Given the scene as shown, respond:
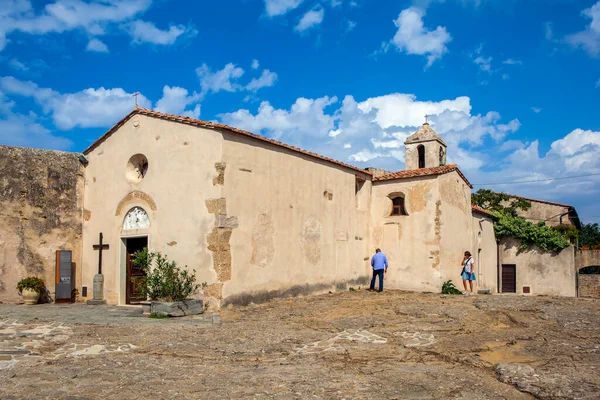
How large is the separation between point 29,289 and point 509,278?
21.2 meters

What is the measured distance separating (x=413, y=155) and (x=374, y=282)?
8.65 metres

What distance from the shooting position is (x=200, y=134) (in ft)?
44.0

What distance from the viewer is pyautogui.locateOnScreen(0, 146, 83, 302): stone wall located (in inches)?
582

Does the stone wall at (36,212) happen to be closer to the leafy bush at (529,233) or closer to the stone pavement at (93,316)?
the stone pavement at (93,316)

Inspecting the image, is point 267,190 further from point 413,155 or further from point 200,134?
point 413,155

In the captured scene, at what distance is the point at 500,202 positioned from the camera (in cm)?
2828

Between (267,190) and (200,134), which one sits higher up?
(200,134)

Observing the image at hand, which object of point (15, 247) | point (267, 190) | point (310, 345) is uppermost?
point (267, 190)

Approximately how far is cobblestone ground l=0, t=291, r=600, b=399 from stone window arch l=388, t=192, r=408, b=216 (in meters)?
6.46

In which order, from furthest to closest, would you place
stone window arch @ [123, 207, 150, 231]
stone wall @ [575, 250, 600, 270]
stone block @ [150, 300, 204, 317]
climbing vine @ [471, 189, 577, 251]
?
stone wall @ [575, 250, 600, 270] < climbing vine @ [471, 189, 577, 251] < stone window arch @ [123, 207, 150, 231] < stone block @ [150, 300, 204, 317]

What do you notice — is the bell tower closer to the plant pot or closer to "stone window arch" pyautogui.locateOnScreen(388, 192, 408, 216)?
"stone window arch" pyautogui.locateOnScreen(388, 192, 408, 216)

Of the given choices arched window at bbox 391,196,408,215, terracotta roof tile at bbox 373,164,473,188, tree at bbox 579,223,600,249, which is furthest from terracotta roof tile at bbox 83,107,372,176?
tree at bbox 579,223,600,249

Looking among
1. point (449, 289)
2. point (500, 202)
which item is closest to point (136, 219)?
point (449, 289)

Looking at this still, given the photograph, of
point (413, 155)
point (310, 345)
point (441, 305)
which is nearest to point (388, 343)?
point (310, 345)
